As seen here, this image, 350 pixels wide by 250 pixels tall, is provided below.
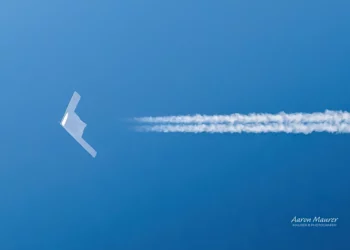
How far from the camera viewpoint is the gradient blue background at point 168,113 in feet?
4.60

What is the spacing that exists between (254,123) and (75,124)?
638 mm

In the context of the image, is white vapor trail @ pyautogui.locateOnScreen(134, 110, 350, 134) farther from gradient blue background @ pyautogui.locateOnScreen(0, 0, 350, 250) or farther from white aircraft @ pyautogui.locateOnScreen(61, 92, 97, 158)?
white aircraft @ pyautogui.locateOnScreen(61, 92, 97, 158)

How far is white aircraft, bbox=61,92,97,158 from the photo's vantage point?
5.21 feet

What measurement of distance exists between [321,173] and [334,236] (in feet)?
0.74

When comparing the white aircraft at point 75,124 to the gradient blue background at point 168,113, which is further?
the white aircraft at point 75,124

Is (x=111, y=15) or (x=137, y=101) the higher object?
(x=111, y=15)

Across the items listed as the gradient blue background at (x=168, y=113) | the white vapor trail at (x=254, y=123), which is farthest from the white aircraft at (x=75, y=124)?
the white vapor trail at (x=254, y=123)

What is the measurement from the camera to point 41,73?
162 centimetres

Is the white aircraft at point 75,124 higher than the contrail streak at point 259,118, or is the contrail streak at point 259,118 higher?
the contrail streak at point 259,118

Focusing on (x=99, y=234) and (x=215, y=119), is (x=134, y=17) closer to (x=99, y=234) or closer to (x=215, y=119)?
(x=215, y=119)

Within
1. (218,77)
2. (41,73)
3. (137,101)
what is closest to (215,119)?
(218,77)

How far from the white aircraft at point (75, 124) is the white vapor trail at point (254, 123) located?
0.21 metres

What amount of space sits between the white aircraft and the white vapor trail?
0.68ft

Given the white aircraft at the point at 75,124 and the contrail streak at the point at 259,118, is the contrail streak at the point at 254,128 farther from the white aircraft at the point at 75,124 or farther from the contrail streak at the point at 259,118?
the white aircraft at the point at 75,124
